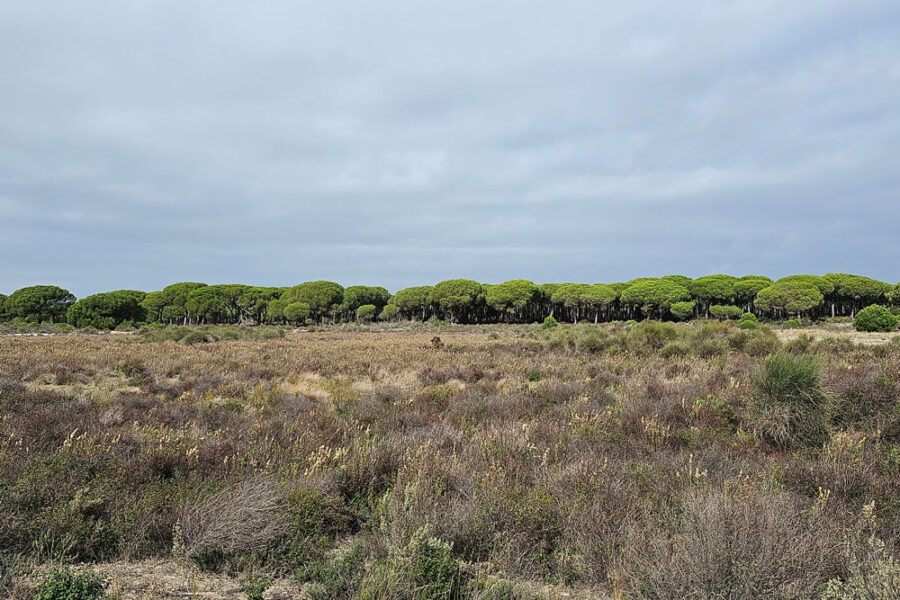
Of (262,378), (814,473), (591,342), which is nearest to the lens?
(814,473)

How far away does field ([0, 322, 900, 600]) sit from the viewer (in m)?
2.80

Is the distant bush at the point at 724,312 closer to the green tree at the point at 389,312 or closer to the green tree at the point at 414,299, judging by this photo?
the green tree at the point at 414,299

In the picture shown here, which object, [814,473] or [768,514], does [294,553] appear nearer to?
[768,514]

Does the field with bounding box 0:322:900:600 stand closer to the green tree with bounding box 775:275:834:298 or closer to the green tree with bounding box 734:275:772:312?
the green tree with bounding box 775:275:834:298

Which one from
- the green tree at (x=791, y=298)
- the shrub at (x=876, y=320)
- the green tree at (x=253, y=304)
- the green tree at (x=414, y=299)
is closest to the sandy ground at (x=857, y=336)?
the shrub at (x=876, y=320)

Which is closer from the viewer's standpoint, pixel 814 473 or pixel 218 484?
pixel 218 484

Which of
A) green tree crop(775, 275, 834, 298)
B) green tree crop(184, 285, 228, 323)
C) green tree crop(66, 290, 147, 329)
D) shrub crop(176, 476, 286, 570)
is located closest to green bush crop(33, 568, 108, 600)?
shrub crop(176, 476, 286, 570)

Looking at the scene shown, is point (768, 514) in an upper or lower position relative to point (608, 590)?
upper

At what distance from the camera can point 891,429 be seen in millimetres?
6383

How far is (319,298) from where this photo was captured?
79.0 metres

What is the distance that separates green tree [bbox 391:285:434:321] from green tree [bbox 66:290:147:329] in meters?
42.5

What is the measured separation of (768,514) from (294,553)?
3.42 meters

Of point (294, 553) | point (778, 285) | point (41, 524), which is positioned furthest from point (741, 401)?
point (778, 285)

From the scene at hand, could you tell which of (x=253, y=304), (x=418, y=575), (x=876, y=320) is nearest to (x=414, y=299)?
(x=253, y=304)
